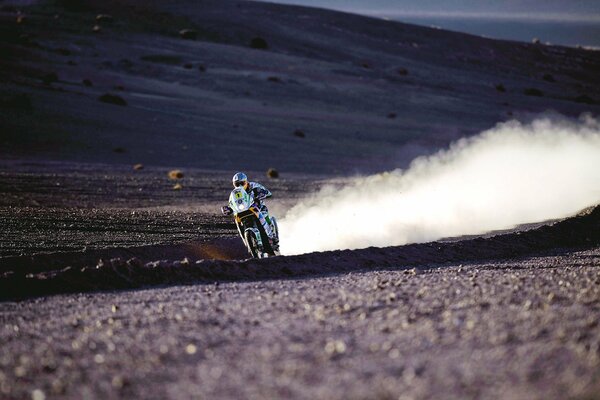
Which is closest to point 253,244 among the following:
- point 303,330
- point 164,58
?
point 303,330

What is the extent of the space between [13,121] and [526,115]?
3539cm

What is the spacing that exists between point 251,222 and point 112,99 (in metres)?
33.9

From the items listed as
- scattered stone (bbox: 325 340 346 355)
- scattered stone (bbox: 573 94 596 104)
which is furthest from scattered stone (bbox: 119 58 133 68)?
scattered stone (bbox: 325 340 346 355)

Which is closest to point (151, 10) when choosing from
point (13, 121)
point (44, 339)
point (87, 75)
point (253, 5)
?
point (253, 5)

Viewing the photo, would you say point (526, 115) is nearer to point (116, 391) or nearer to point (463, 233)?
point (463, 233)

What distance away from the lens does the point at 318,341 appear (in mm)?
7254

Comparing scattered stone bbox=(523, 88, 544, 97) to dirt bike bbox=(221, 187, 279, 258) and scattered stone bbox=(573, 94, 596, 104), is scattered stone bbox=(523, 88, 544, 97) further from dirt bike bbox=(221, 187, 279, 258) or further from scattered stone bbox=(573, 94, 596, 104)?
dirt bike bbox=(221, 187, 279, 258)

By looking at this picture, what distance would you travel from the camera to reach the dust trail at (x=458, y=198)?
1883 cm

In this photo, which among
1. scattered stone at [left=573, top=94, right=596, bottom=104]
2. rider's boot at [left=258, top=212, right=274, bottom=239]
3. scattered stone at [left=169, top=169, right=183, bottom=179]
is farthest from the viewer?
scattered stone at [left=573, top=94, right=596, bottom=104]

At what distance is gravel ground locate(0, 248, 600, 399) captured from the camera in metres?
Result: 5.99

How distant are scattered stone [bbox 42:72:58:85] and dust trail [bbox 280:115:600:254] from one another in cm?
2490

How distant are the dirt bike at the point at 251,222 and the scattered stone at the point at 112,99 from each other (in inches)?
1312

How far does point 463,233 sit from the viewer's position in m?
18.4

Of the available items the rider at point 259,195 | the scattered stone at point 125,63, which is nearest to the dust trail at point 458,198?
the rider at point 259,195
